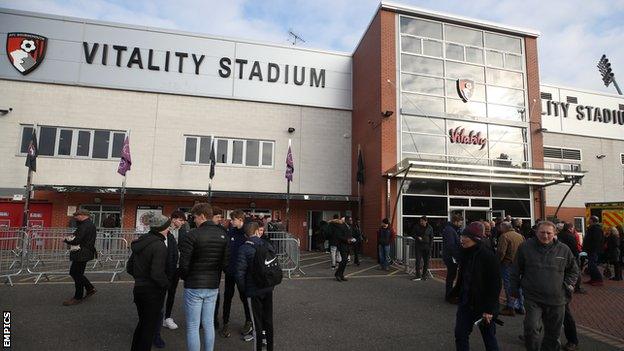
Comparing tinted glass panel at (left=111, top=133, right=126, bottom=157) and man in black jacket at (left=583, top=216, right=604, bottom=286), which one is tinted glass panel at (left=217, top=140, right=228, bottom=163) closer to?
tinted glass panel at (left=111, top=133, right=126, bottom=157)

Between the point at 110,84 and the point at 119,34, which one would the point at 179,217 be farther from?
the point at 119,34

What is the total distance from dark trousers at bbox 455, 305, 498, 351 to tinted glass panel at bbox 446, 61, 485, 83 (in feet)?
48.1

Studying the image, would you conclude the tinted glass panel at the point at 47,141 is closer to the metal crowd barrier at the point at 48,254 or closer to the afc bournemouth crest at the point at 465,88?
the metal crowd barrier at the point at 48,254

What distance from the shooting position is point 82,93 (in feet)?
56.0

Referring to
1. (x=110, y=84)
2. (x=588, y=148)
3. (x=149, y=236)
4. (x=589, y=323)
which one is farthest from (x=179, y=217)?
(x=588, y=148)

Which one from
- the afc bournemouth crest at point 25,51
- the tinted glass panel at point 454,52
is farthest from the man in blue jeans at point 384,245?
the afc bournemouth crest at point 25,51

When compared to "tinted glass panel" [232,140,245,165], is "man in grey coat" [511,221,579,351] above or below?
below

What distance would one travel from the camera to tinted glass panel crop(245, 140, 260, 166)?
18.2 metres

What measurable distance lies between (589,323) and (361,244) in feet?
34.1

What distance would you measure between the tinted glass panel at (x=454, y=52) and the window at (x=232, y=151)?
906 cm

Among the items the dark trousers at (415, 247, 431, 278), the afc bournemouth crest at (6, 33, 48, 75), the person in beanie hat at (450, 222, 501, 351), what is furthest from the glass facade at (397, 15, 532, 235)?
the afc bournemouth crest at (6, 33, 48, 75)

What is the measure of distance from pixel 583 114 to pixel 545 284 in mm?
22430

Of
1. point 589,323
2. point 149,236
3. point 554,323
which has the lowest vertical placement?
point 589,323

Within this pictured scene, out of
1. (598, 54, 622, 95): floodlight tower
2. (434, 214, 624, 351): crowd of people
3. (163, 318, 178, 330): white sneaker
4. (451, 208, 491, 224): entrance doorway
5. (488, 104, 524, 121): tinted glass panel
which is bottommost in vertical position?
(163, 318, 178, 330): white sneaker
